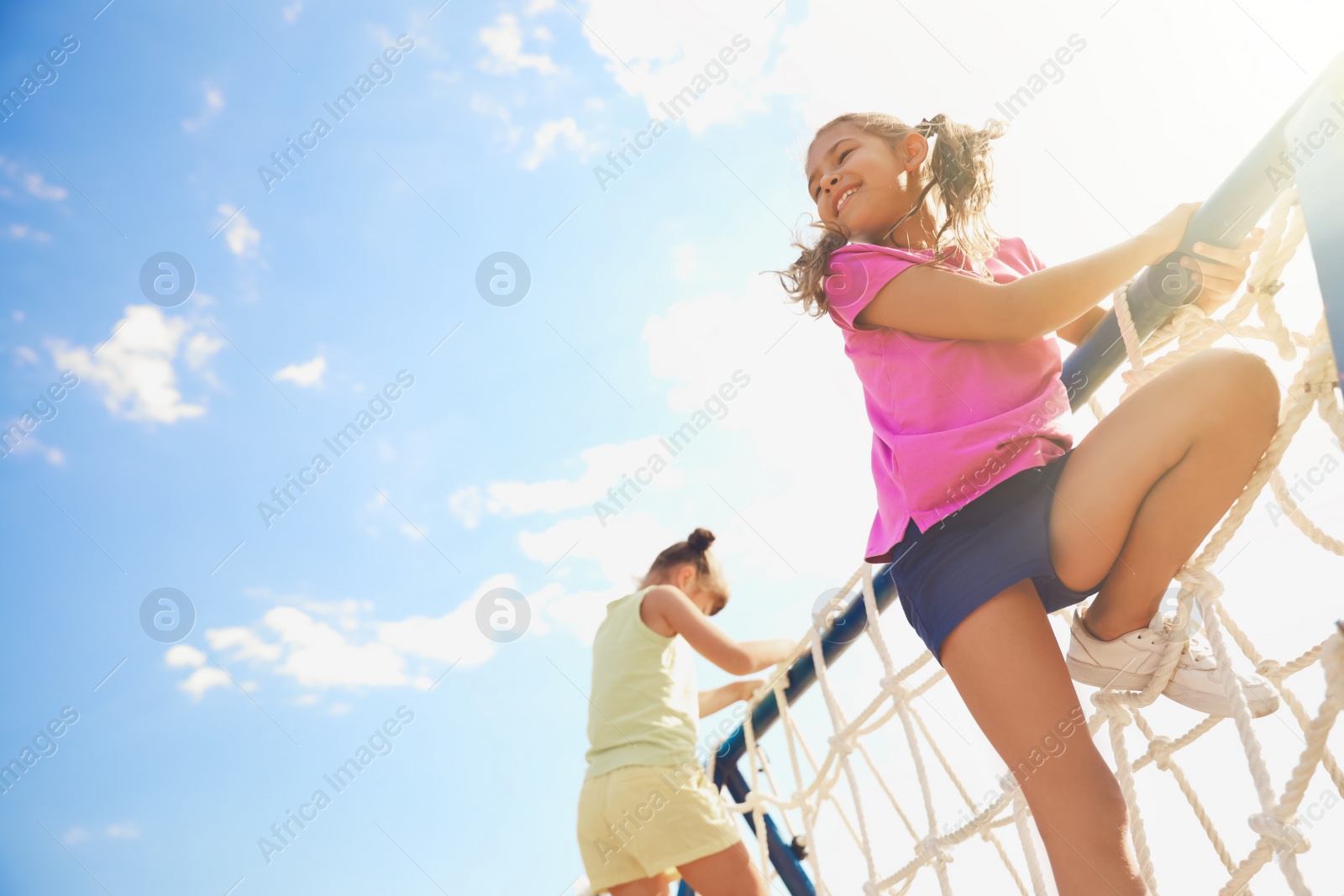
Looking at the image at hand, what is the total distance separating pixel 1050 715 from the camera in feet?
2.47

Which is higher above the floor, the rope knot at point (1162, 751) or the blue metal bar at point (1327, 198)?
the blue metal bar at point (1327, 198)

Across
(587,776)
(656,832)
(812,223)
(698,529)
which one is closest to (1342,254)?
(812,223)

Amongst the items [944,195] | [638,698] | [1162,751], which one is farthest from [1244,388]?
[638,698]

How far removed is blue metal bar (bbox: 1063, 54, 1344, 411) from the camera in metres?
0.69

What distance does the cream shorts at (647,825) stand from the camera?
174 cm

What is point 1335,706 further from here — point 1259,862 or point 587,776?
point 587,776

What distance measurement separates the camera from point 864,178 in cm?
113

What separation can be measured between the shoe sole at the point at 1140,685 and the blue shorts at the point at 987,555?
0.08 m

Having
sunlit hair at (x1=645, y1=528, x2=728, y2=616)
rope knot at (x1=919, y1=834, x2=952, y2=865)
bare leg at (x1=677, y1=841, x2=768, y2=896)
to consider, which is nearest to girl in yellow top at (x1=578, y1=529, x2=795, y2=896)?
bare leg at (x1=677, y1=841, x2=768, y2=896)

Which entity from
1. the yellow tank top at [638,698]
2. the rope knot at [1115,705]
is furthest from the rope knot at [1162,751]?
the yellow tank top at [638,698]

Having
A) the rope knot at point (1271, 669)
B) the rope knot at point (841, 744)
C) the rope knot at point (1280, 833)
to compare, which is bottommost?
the rope knot at point (1280, 833)

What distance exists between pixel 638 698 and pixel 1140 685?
1333 millimetres

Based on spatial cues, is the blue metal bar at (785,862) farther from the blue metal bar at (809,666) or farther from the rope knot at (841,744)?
the rope knot at (841,744)

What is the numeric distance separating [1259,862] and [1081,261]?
1.96 feet
